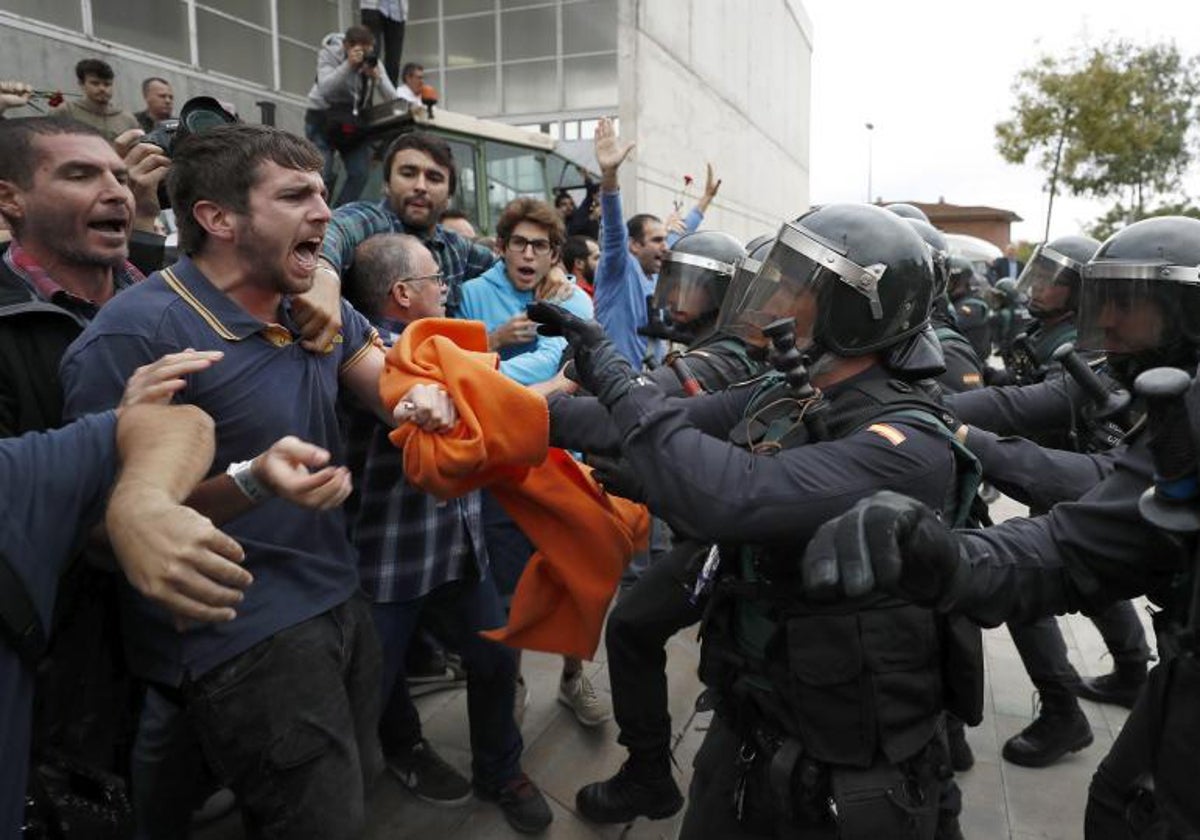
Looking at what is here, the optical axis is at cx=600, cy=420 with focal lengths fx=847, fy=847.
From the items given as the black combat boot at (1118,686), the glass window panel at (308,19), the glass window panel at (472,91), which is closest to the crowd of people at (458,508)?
the black combat boot at (1118,686)

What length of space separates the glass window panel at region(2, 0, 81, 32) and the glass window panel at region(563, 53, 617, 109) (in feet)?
26.9

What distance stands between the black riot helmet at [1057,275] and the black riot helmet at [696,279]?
1.74m

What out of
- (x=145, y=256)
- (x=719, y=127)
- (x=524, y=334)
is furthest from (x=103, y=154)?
(x=719, y=127)

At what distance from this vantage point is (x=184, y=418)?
157 cm

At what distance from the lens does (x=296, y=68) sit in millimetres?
13820

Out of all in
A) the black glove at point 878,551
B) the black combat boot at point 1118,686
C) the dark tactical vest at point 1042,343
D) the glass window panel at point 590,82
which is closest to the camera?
the black glove at point 878,551

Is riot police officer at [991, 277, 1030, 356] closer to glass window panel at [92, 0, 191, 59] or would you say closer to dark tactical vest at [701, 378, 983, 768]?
dark tactical vest at [701, 378, 983, 768]

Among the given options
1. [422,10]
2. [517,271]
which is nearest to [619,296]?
[517,271]

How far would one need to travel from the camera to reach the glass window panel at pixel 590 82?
15664 mm

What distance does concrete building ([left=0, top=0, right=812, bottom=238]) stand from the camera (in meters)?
10.5

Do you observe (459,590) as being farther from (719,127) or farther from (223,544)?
(719,127)

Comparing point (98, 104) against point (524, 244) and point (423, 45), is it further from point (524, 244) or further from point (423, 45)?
point (423, 45)

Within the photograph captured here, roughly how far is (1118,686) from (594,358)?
3519 millimetres

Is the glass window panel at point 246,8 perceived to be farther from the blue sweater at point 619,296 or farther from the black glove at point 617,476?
the black glove at point 617,476
